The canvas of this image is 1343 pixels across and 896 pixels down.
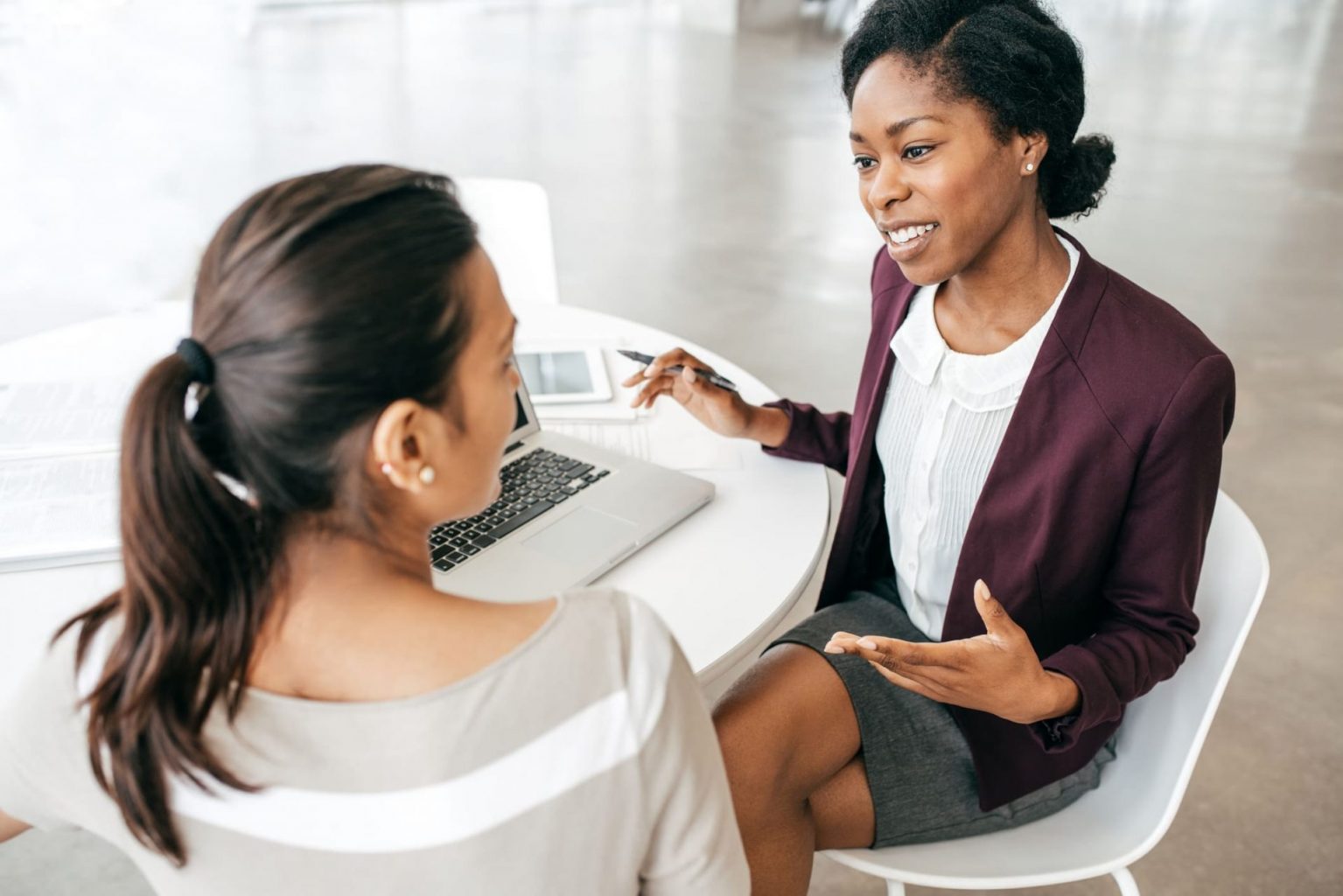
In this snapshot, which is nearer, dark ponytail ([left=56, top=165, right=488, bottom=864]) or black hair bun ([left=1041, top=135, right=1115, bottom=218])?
dark ponytail ([left=56, top=165, right=488, bottom=864])

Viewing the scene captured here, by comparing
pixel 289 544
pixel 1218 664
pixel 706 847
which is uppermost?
pixel 289 544

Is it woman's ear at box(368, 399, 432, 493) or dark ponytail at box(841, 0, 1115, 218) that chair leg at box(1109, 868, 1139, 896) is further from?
woman's ear at box(368, 399, 432, 493)

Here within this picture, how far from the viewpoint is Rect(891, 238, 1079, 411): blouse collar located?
55.9 inches

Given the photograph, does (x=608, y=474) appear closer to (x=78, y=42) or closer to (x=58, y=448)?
(x=58, y=448)

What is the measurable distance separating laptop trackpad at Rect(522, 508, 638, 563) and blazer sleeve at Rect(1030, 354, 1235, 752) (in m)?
0.51

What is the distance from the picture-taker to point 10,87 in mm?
6434

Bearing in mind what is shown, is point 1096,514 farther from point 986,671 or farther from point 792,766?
point 792,766

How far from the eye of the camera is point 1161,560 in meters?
1.29

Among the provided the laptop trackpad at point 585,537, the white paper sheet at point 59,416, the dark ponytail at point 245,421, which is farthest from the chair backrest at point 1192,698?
the white paper sheet at point 59,416

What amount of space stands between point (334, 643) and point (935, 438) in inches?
A: 36.7

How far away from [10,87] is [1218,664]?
23.2ft

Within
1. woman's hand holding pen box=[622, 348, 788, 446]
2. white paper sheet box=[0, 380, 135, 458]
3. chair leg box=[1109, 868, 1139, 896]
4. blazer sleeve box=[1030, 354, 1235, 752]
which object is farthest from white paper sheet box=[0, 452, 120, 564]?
chair leg box=[1109, 868, 1139, 896]

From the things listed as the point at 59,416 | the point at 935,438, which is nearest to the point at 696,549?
the point at 935,438

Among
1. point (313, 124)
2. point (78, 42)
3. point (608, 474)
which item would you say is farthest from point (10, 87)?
point (608, 474)
